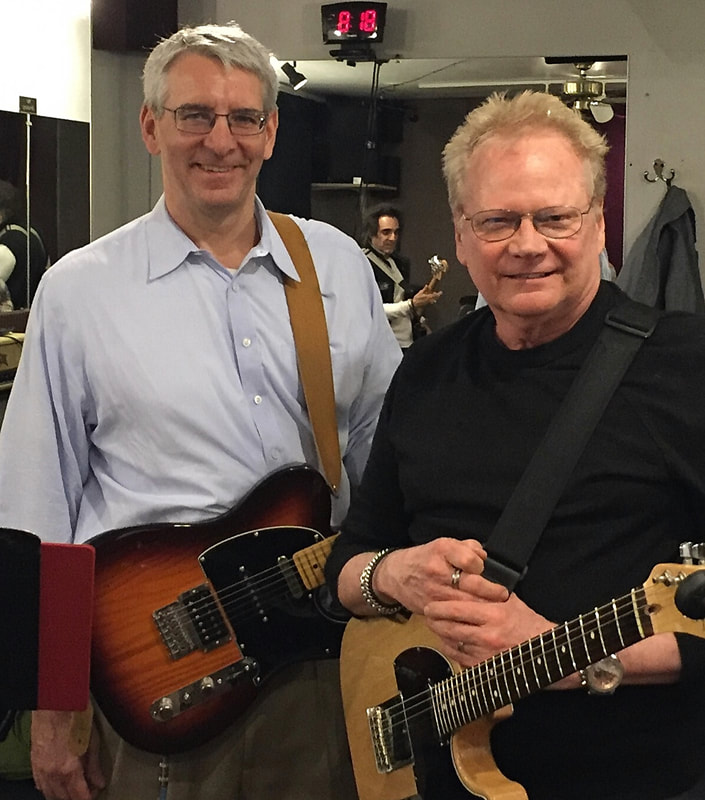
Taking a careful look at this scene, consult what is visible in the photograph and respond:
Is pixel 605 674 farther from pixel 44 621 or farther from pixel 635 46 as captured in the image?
pixel 635 46

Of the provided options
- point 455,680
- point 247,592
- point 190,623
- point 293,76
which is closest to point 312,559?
point 247,592

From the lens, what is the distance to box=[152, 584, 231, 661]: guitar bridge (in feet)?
6.40

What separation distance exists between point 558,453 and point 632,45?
11.0 feet

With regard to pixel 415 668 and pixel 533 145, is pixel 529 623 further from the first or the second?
pixel 533 145

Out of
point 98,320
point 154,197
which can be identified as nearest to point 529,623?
point 98,320

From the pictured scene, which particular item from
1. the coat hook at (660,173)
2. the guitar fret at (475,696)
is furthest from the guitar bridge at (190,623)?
the coat hook at (660,173)

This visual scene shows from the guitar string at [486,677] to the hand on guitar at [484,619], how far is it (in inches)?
0.7

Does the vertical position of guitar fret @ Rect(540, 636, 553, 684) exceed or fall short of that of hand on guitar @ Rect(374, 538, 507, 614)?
it falls short

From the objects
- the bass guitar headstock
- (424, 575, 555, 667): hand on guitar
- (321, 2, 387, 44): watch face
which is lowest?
(424, 575, 555, 667): hand on guitar

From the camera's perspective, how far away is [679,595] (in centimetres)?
121

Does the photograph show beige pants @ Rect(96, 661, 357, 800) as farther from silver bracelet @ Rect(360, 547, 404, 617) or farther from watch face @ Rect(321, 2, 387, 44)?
watch face @ Rect(321, 2, 387, 44)

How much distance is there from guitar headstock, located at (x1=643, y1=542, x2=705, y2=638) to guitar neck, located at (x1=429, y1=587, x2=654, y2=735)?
0.05ft

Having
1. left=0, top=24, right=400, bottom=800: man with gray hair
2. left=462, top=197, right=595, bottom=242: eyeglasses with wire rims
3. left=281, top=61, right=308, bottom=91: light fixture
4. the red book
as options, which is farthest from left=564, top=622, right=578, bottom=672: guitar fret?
left=281, top=61, right=308, bottom=91: light fixture

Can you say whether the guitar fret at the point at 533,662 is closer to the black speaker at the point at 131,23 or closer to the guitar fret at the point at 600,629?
the guitar fret at the point at 600,629
